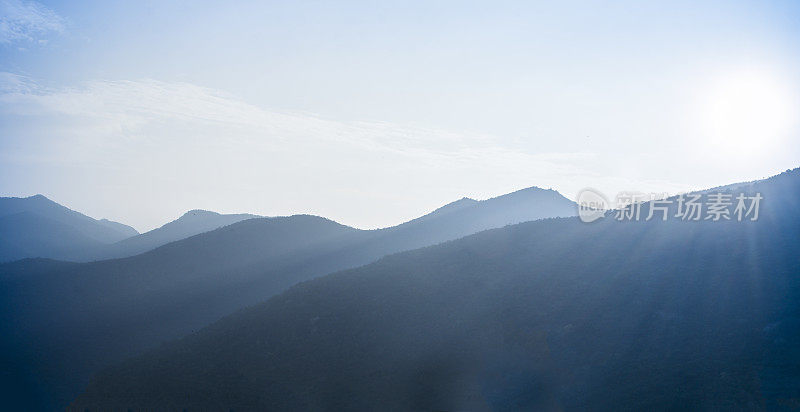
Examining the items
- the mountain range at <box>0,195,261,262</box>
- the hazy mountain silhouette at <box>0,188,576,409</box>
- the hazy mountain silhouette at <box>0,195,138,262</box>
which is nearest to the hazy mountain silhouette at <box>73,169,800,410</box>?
Answer: the hazy mountain silhouette at <box>0,188,576,409</box>

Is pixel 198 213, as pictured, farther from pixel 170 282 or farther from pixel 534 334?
pixel 534 334

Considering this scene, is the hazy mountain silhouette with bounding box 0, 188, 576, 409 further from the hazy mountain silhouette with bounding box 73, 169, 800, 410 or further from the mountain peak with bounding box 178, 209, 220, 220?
the mountain peak with bounding box 178, 209, 220, 220

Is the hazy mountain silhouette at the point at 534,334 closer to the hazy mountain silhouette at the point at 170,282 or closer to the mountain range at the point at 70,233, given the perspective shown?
the hazy mountain silhouette at the point at 170,282

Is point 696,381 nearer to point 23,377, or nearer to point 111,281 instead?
point 23,377

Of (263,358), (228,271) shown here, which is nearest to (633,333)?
(263,358)

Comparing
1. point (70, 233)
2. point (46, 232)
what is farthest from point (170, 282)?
point (70, 233)

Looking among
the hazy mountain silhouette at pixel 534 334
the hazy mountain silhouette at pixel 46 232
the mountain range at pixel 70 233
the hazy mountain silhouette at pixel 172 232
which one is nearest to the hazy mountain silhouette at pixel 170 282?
the hazy mountain silhouette at pixel 534 334
